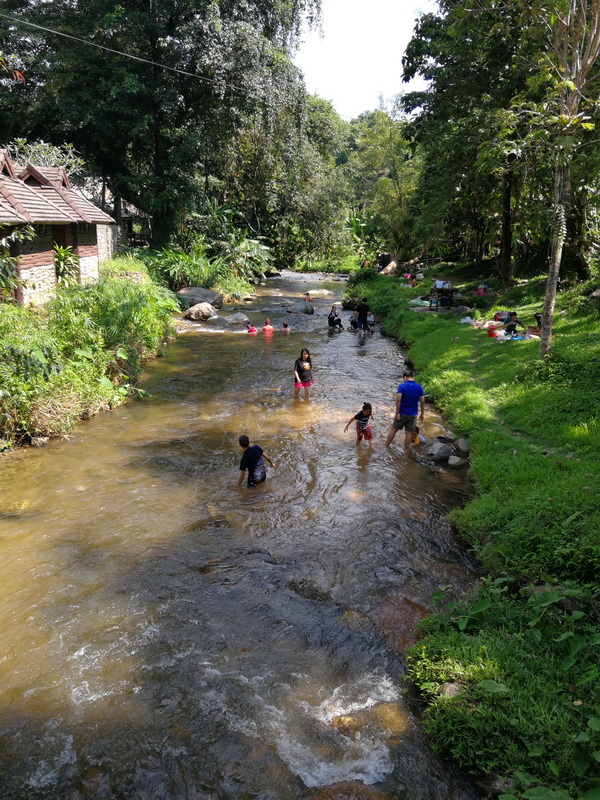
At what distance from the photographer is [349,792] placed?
4.34m

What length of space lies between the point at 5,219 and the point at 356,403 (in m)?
9.83

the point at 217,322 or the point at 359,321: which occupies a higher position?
the point at 359,321

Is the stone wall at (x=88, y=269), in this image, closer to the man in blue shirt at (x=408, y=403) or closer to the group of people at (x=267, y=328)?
the group of people at (x=267, y=328)

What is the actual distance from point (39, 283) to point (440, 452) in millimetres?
15011

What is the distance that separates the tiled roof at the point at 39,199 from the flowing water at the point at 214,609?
8.06m

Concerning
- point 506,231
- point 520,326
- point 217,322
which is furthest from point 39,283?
point 506,231

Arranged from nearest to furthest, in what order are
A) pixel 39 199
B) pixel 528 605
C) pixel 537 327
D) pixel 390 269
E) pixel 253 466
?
pixel 528 605 < pixel 253 466 < pixel 537 327 < pixel 39 199 < pixel 390 269

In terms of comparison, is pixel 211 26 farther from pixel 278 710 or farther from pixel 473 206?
pixel 278 710

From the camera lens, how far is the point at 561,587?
19.0 feet

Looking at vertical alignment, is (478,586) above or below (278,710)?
above

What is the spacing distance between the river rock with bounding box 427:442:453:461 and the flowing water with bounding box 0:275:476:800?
0.35 metres

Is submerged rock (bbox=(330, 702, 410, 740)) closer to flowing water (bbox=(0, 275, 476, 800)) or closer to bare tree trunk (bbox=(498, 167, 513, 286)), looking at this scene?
flowing water (bbox=(0, 275, 476, 800))

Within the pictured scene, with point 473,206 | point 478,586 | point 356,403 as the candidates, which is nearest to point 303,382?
point 356,403

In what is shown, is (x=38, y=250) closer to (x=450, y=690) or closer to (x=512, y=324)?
(x=512, y=324)
